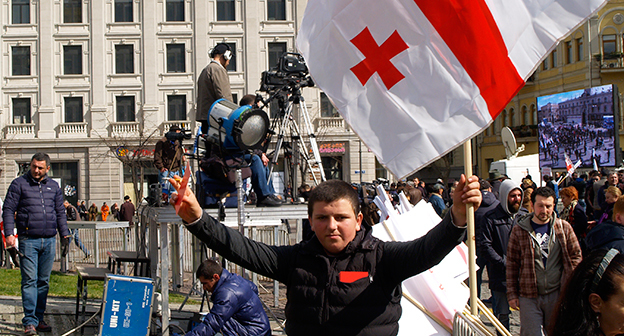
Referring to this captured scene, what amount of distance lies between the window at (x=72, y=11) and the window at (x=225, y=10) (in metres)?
7.96

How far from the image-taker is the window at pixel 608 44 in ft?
136

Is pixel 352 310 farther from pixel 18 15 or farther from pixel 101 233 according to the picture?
pixel 18 15

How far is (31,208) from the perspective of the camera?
6.81 m

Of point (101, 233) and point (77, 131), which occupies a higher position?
point (77, 131)

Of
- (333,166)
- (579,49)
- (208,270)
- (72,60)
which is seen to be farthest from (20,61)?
(208,270)

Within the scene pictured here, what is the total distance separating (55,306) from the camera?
8359 millimetres

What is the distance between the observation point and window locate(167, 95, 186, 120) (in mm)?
37375

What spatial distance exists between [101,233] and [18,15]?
94.3 ft

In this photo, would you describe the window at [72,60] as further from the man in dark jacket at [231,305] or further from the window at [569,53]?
the man in dark jacket at [231,305]

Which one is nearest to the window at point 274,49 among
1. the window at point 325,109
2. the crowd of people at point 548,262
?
the window at point 325,109

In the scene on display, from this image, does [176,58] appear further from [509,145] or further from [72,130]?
[509,145]

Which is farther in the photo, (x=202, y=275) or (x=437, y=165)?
(x=437, y=165)

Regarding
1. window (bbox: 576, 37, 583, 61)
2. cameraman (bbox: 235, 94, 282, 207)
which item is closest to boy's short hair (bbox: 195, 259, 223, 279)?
cameraman (bbox: 235, 94, 282, 207)

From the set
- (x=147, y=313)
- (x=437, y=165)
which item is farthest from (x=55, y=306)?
(x=437, y=165)
